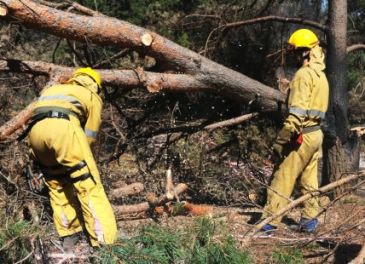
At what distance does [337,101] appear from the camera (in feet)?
22.7

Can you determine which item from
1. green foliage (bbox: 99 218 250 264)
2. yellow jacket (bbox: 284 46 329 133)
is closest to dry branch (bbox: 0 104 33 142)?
green foliage (bbox: 99 218 250 264)

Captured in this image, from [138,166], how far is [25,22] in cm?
207

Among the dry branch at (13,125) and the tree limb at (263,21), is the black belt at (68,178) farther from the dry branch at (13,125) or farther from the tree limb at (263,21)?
the tree limb at (263,21)

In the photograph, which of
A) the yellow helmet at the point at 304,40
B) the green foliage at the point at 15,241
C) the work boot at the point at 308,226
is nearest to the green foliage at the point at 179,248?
the green foliage at the point at 15,241

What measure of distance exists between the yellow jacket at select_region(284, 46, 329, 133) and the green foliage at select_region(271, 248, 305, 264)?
1.35 m

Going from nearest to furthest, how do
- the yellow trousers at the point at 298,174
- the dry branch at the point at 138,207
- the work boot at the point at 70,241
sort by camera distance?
the work boot at the point at 70,241 < the yellow trousers at the point at 298,174 < the dry branch at the point at 138,207

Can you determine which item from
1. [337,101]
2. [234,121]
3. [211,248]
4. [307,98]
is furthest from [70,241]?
[337,101]

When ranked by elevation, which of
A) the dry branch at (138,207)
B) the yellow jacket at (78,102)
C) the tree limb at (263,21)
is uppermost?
the tree limb at (263,21)

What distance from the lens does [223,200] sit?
23.3ft

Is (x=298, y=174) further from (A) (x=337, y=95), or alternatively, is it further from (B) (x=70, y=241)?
(B) (x=70, y=241)

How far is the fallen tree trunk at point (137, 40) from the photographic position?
5371 mm

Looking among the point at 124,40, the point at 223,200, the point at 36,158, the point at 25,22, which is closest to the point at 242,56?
the point at 223,200

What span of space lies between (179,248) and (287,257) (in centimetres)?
106

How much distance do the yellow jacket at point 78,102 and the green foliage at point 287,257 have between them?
1634mm
